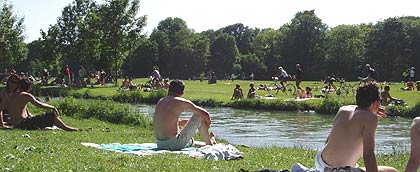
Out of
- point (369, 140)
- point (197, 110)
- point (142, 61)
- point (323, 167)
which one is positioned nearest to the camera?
point (369, 140)

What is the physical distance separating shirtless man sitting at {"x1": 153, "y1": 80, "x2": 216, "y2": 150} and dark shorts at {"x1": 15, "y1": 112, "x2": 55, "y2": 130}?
4498 mm

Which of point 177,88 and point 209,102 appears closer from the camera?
point 177,88

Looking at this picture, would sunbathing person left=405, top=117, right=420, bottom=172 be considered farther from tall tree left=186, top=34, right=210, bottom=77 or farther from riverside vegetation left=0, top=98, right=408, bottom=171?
tall tree left=186, top=34, right=210, bottom=77

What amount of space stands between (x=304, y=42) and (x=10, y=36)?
56687mm

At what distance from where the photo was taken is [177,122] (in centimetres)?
1100

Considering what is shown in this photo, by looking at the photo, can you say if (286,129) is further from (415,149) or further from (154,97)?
(154,97)

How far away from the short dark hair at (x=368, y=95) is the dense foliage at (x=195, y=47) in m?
49.7

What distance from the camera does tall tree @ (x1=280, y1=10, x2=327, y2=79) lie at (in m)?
96.9

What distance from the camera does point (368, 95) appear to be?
631 centimetres

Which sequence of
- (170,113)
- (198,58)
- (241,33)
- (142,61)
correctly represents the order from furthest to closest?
1. (241,33)
2. (198,58)
3. (142,61)
4. (170,113)

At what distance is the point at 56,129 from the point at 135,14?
4194 centimetres

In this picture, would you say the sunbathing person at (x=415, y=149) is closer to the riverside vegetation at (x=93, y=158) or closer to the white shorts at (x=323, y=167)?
the white shorts at (x=323, y=167)

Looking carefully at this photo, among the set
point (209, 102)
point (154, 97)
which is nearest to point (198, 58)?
point (154, 97)

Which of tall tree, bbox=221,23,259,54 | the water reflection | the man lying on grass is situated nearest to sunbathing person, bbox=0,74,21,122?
the man lying on grass
